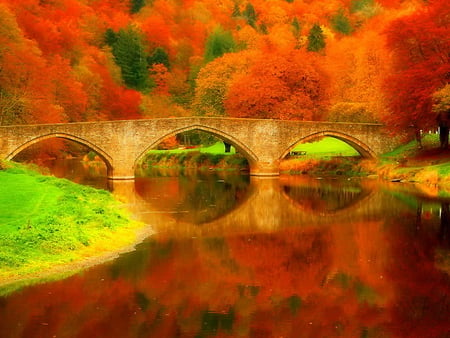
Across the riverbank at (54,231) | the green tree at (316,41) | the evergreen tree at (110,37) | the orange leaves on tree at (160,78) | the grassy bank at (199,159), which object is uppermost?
the evergreen tree at (110,37)

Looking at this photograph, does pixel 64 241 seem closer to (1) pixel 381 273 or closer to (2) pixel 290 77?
(1) pixel 381 273

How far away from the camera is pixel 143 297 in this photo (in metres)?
15.7

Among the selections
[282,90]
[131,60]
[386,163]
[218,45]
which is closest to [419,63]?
[386,163]

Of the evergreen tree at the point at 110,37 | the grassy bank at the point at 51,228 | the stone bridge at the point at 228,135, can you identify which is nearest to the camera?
the grassy bank at the point at 51,228

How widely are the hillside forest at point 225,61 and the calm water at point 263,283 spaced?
48.3 feet

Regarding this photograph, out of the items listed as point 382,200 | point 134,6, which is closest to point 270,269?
point 382,200

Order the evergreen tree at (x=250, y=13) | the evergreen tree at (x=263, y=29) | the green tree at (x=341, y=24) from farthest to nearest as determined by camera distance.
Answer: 1. the evergreen tree at (x=250, y=13)
2. the evergreen tree at (x=263, y=29)
3. the green tree at (x=341, y=24)

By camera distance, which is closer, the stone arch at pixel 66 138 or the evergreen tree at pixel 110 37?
the stone arch at pixel 66 138

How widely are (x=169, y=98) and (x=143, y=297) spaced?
3005 inches

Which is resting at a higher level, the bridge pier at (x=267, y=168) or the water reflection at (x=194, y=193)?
the bridge pier at (x=267, y=168)

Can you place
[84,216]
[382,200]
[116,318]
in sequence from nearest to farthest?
[116,318]
[84,216]
[382,200]

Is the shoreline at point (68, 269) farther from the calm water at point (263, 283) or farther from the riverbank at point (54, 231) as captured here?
the calm water at point (263, 283)

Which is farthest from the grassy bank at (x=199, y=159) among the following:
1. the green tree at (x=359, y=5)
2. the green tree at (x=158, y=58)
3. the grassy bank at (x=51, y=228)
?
the green tree at (x=359, y=5)

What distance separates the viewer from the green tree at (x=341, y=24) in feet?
347
